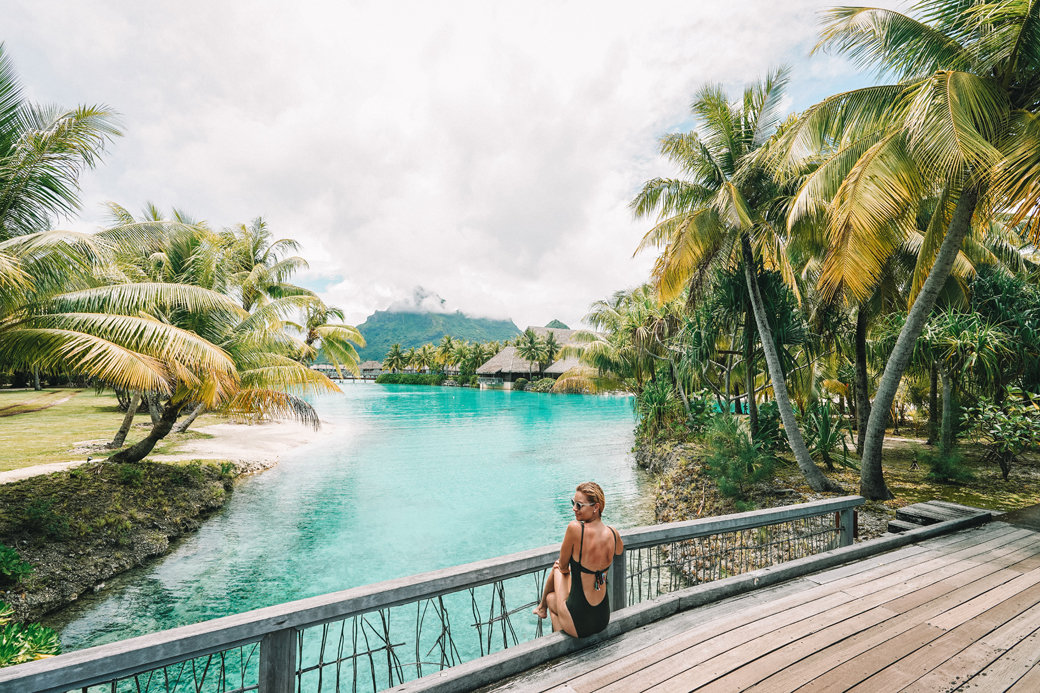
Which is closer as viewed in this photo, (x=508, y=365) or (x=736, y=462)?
(x=736, y=462)

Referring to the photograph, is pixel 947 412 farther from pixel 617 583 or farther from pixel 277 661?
pixel 277 661

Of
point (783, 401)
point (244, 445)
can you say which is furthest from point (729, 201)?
point (244, 445)

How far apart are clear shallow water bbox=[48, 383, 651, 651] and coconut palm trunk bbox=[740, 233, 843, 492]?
319cm

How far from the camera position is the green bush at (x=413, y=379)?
6969cm

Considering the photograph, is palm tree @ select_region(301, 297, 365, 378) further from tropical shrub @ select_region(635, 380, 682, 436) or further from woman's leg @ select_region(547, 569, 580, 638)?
woman's leg @ select_region(547, 569, 580, 638)

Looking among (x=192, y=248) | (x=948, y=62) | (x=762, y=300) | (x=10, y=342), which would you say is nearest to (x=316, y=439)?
(x=192, y=248)

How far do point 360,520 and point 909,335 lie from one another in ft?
35.4

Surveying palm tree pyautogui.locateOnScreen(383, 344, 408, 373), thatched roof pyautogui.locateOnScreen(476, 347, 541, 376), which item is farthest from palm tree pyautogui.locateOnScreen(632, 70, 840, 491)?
palm tree pyautogui.locateOnScreen(383, 344, 408, 373)

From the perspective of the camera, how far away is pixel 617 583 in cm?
285

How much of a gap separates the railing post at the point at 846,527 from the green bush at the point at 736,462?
344 cm

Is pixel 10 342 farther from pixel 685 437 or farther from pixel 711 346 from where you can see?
pixel 685 437

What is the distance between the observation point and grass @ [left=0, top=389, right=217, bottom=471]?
10344 mm

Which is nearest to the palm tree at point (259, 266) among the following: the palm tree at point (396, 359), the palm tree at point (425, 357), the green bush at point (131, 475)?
the green bush at point (131, 475)

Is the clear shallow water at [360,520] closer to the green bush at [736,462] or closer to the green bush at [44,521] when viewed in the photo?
the green bush at [44,521]
